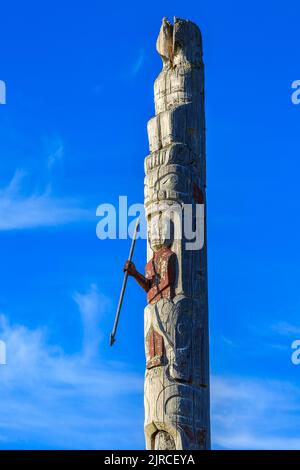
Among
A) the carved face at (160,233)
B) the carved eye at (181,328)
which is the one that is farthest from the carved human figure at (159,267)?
the carved eye at (181,328)

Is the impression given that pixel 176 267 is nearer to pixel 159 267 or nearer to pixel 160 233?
pixel 159 267

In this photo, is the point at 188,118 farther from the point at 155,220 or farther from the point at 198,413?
the point at 198,413

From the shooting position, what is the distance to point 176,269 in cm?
1803

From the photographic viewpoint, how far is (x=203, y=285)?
18141mm

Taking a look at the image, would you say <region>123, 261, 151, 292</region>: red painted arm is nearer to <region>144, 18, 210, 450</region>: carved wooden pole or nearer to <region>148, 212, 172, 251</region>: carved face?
<region>144, 18, 210, 450</region>: carved wooden pole

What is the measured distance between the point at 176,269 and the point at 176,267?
3cm

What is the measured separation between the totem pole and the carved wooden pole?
0.04 feet

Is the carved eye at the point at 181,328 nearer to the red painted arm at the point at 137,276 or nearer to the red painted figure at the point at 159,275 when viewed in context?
the red painted figure at the point at 159,275

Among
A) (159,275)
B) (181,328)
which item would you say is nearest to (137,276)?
(159,275)

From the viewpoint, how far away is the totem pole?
678 inches

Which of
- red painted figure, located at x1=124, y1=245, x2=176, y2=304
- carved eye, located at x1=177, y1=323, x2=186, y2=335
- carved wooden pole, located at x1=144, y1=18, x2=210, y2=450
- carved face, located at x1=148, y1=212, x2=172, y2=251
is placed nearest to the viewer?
carved wooden pole, located at x1=144, y1=18, x2=210, y2=450

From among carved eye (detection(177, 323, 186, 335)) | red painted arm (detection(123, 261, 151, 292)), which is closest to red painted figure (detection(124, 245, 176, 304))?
red painted arm (detection(123, 261, 151, 292))

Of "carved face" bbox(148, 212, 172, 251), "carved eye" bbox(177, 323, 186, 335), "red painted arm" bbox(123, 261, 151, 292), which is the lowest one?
"carved eye" bbox(177, 323, 186, 335)
